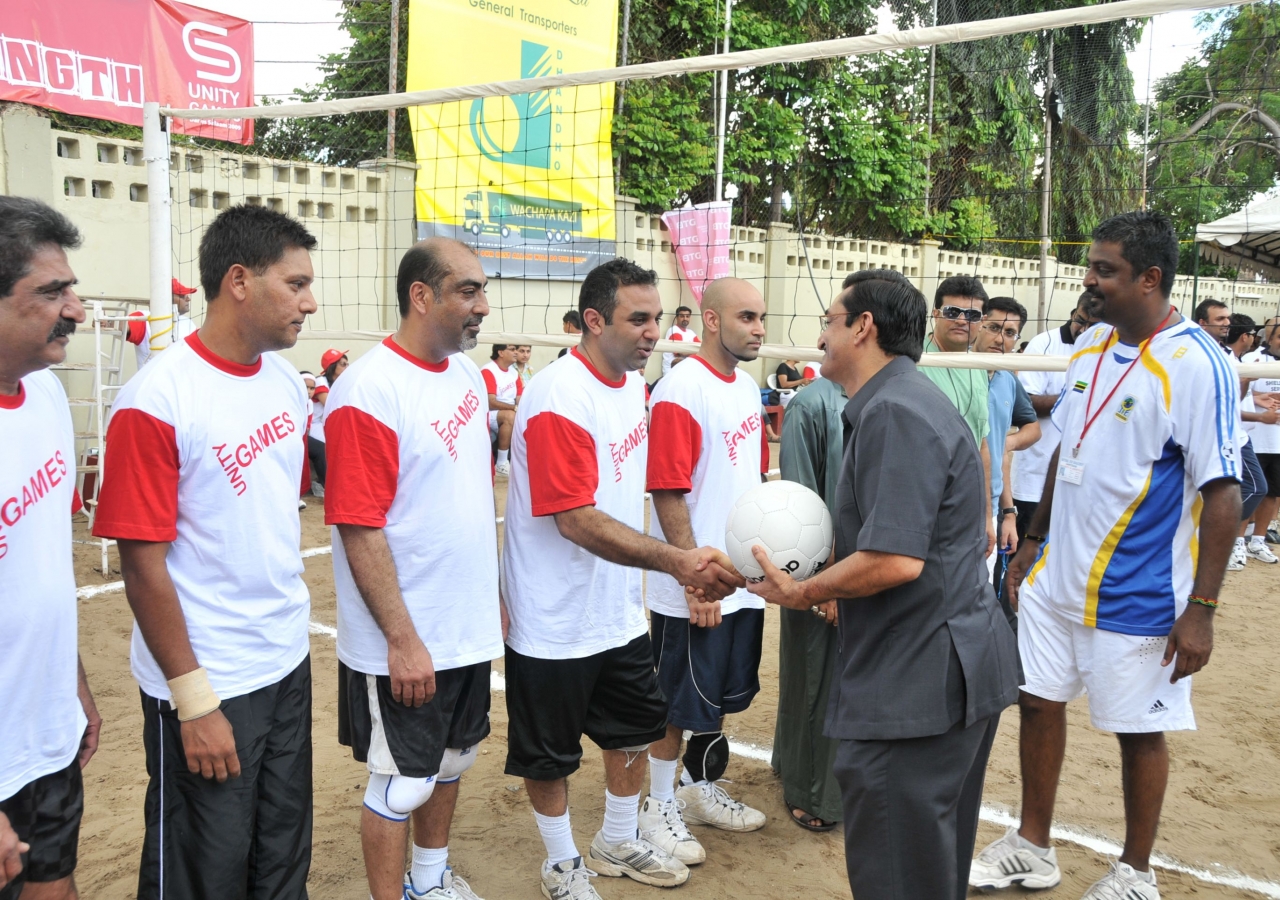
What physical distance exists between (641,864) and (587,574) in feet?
3.56

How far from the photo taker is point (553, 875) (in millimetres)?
3219

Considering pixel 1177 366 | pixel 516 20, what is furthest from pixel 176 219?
pixel 1177 366

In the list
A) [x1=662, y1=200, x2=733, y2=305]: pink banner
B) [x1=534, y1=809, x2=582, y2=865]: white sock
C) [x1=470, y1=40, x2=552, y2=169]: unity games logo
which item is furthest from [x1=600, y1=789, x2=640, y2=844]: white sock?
[x1=662, y1=200, x2=733, y2=305]: pink banner

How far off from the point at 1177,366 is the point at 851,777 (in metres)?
1.77

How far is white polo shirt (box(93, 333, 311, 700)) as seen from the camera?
7.30 ft

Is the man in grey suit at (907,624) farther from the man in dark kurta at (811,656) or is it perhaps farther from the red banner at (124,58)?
the red banner at (124,58)

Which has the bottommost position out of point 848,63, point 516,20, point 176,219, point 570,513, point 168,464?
point 570,513

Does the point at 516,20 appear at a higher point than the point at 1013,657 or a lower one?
higher

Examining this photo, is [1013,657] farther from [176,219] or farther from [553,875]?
[176,219]

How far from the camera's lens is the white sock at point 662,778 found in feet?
11.8

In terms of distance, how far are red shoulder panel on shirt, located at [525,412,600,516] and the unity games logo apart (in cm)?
765

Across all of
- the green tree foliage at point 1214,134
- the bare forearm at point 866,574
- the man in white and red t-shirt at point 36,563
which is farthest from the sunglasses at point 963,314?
the green tree foliage at point 1214,134

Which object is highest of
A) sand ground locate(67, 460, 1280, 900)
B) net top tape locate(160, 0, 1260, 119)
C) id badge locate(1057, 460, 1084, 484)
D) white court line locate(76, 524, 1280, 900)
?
net top tape locate(160, 0, 1260, 119)

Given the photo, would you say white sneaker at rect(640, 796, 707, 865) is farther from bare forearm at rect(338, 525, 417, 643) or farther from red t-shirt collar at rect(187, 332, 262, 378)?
red t-shirt collar at rect(187, 332, 262, 378)
